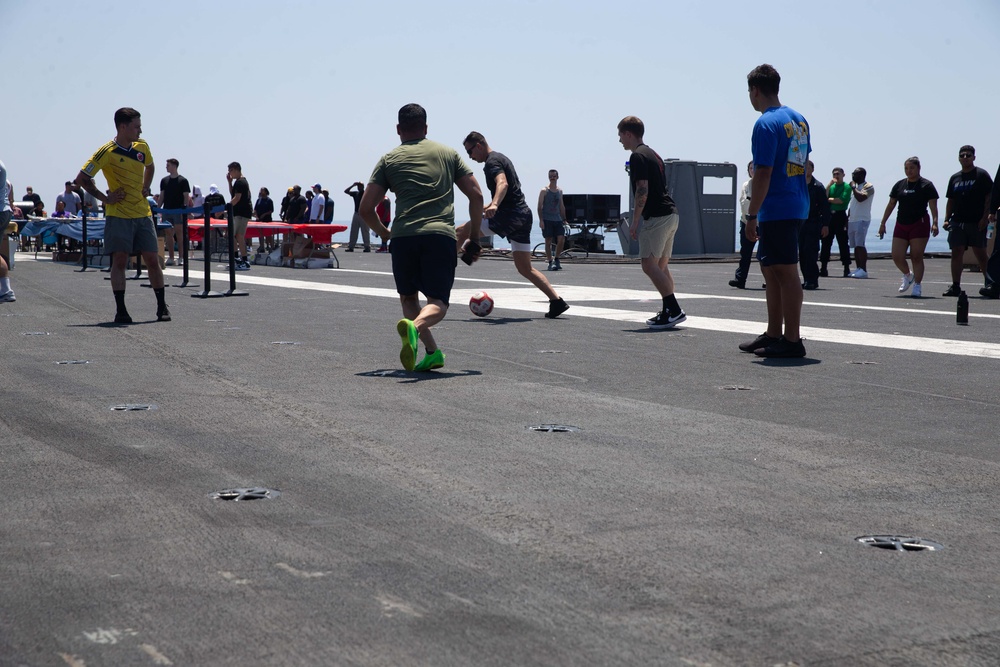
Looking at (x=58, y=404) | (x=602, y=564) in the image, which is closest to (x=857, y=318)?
(x=58, y=404)

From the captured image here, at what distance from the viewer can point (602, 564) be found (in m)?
3.11

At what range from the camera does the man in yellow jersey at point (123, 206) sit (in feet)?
32.8

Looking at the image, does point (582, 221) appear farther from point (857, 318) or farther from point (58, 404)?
point (58, 404)

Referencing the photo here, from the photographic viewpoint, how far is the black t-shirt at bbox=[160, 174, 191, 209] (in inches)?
778

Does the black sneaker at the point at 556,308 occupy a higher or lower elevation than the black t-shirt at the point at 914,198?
lower

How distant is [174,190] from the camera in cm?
1981

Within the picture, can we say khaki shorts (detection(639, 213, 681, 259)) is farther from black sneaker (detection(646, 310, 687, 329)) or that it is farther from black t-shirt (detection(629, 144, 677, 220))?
black sneaker (detection(646, 310, 687, 329))

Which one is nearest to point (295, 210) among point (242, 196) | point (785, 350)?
point (242, 196)

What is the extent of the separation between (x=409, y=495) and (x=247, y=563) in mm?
860

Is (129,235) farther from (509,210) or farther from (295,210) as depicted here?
(295,210)

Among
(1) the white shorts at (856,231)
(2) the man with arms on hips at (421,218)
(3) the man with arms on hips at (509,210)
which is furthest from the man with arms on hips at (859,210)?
(2) the man with arms on hips at (421,218)

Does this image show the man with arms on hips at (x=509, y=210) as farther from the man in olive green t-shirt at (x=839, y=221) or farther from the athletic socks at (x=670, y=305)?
the man in olive green t-shirt at (x=839, y=221)

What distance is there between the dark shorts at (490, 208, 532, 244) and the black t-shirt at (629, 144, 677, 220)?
1.25 metres

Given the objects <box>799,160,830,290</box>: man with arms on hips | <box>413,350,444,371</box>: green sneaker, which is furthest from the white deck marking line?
<box>413,350,444,371</box>: green sneaker
